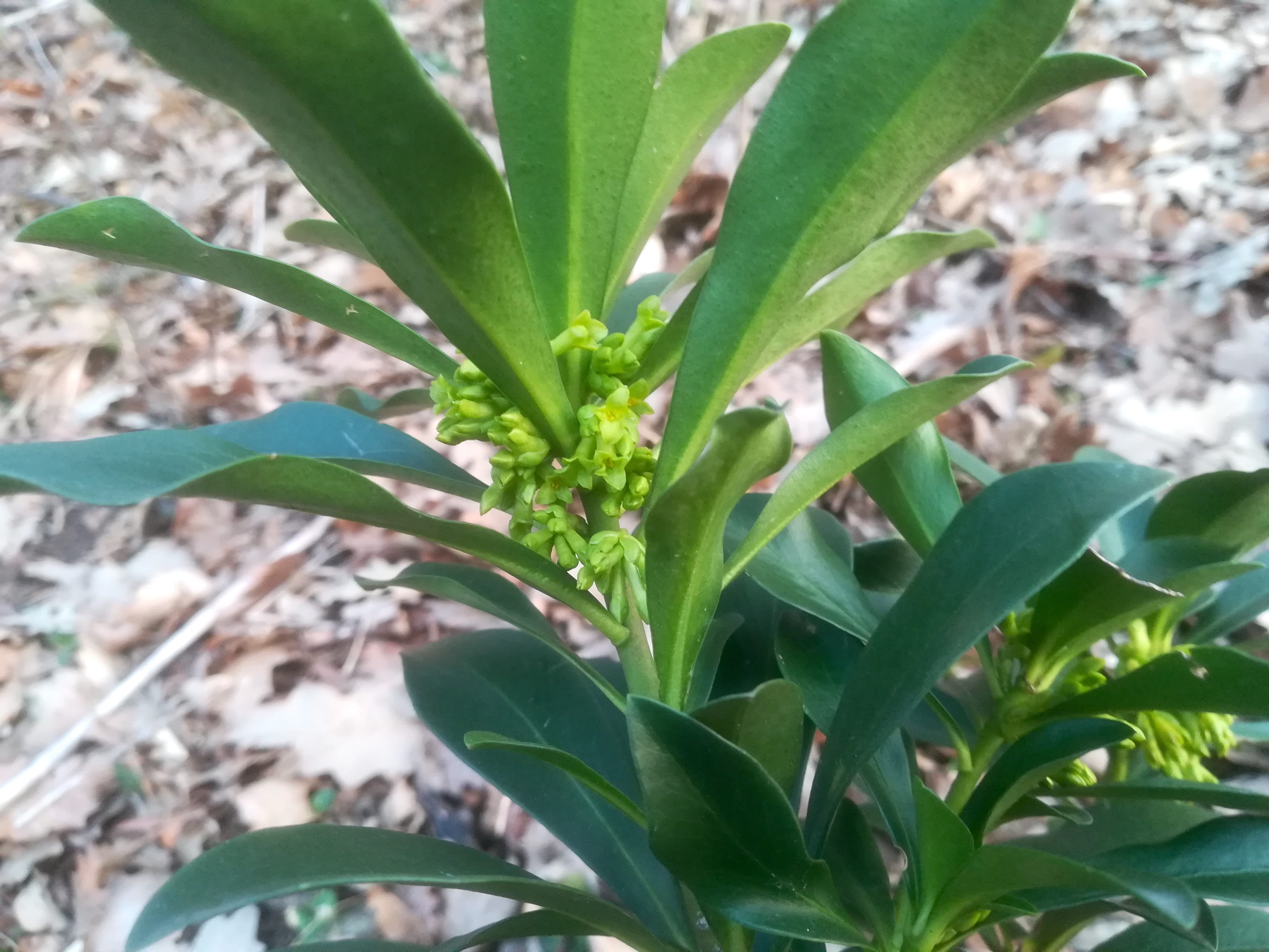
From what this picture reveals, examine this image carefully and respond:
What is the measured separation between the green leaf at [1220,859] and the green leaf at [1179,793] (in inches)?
0.7

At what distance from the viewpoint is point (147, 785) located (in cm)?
131

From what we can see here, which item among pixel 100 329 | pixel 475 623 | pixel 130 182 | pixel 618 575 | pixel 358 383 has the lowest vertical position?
pixel 618 575

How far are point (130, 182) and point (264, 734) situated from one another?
209 centimetres

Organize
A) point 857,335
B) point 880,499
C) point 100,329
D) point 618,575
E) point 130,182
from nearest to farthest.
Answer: point 618,575 → point 880,499 → point 857,335 → point 100,329 → point 130,182

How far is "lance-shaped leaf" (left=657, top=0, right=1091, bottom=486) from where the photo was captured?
444mm

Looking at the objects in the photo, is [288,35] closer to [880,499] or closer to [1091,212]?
[880,499]

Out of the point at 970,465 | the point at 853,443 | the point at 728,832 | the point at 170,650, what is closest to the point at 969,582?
the point at 853,443

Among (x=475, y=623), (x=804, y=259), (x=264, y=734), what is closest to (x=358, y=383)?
(x=475, y=623)

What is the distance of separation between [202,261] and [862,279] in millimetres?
559

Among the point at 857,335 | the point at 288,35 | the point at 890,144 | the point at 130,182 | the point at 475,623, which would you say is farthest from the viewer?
the point at 130,182

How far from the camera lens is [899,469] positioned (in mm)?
746

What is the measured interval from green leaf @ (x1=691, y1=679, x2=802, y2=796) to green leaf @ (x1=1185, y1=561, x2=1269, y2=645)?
0.50m

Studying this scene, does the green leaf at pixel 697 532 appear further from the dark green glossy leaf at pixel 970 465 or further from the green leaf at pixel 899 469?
the dark green glossy leaf at pixel 970 465

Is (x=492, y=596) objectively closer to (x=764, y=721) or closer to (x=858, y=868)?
(x=764, y=721)
